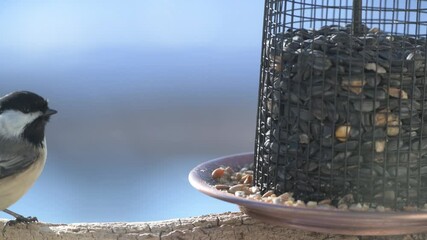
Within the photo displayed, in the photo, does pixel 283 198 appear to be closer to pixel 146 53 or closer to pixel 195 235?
pixel 195 235

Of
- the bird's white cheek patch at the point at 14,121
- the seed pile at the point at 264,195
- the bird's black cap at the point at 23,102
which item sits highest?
the bird's black cap at the point at 23,102

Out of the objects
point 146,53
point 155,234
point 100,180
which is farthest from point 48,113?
point 146,53

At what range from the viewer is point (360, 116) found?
3.47 metres

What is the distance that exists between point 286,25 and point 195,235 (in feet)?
3.48

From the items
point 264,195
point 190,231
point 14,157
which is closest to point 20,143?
point 14,157

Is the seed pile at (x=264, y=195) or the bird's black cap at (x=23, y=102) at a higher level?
the bird's black cap at (x=23, y=102)

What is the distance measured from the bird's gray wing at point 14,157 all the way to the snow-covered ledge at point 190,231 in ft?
2.45

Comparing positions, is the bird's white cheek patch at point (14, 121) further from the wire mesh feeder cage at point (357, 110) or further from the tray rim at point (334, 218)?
the wire mesh feeder cage at point (357, 110)

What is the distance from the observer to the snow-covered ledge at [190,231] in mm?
3799

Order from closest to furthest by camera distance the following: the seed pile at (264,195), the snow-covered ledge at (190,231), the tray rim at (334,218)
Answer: the tray rim at (334,218) → the seed pile at (264,195) → the snow-covered ledge at (190,231)

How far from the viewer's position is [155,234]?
382cm

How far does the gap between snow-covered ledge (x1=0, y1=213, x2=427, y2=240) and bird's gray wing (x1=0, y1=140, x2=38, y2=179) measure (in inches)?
29.4

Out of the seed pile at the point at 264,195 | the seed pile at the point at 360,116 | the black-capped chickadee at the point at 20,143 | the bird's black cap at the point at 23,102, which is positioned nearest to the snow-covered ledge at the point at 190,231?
the seed pile at the point at 264,195

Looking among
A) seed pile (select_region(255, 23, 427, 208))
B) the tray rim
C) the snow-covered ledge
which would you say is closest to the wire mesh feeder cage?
seed pile (select_region(255, 23, 427, 208))
